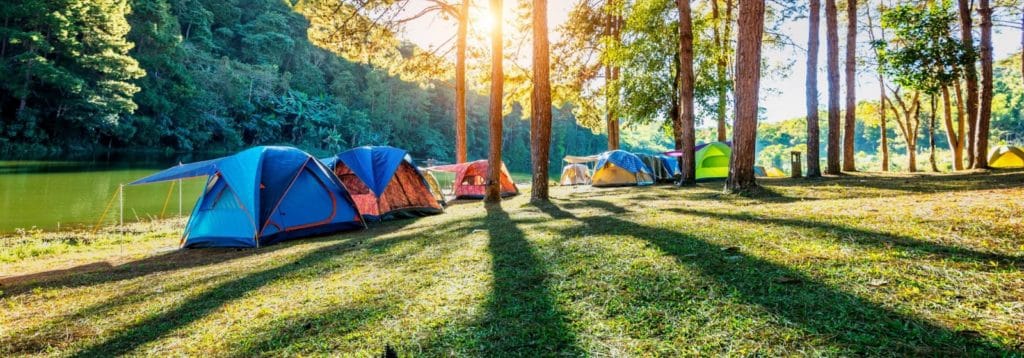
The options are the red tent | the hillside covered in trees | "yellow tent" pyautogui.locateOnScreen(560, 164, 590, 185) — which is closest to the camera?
the red tent

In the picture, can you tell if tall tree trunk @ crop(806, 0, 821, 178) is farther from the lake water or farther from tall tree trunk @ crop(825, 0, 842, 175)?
the lake water

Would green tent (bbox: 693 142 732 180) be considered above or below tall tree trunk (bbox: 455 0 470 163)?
below

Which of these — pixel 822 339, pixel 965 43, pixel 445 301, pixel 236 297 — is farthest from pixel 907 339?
pixel 965 43

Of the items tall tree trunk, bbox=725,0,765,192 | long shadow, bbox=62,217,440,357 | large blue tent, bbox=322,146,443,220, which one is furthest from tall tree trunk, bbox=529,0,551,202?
long shadow, bbox=62,217,440,357

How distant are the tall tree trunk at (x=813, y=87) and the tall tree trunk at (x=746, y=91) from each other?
643 centimetres

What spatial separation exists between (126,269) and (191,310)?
3703 millimetres

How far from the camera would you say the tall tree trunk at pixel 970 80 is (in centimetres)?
1270

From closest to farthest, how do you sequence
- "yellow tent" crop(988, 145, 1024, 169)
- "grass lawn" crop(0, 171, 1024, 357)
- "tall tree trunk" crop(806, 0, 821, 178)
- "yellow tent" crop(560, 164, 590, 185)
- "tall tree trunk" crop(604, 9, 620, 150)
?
1. "grass lawn" crop(0, 171, 1024, 357)
2. "tall tree trunk" crop(806, 0, 821, 178)
3. "yellow tent" crop(988, 145, 1024, 169)
4. "tall tree trunk" crop(604, 9, 620, 150)
5. "yellow tent" crop(560, 164, 590, 185)

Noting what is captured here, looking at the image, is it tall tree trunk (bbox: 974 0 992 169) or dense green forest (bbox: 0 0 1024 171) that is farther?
dense green forest (bbox: 0 0 1024 171)

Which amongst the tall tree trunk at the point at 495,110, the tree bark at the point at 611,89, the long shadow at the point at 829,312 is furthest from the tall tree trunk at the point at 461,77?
the long shadow at the point at 829,312

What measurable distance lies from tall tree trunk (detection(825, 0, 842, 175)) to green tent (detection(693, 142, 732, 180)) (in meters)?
3.74

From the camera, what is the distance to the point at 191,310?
11.4 ft

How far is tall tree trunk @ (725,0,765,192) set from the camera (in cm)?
757

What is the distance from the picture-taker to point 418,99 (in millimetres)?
67625
